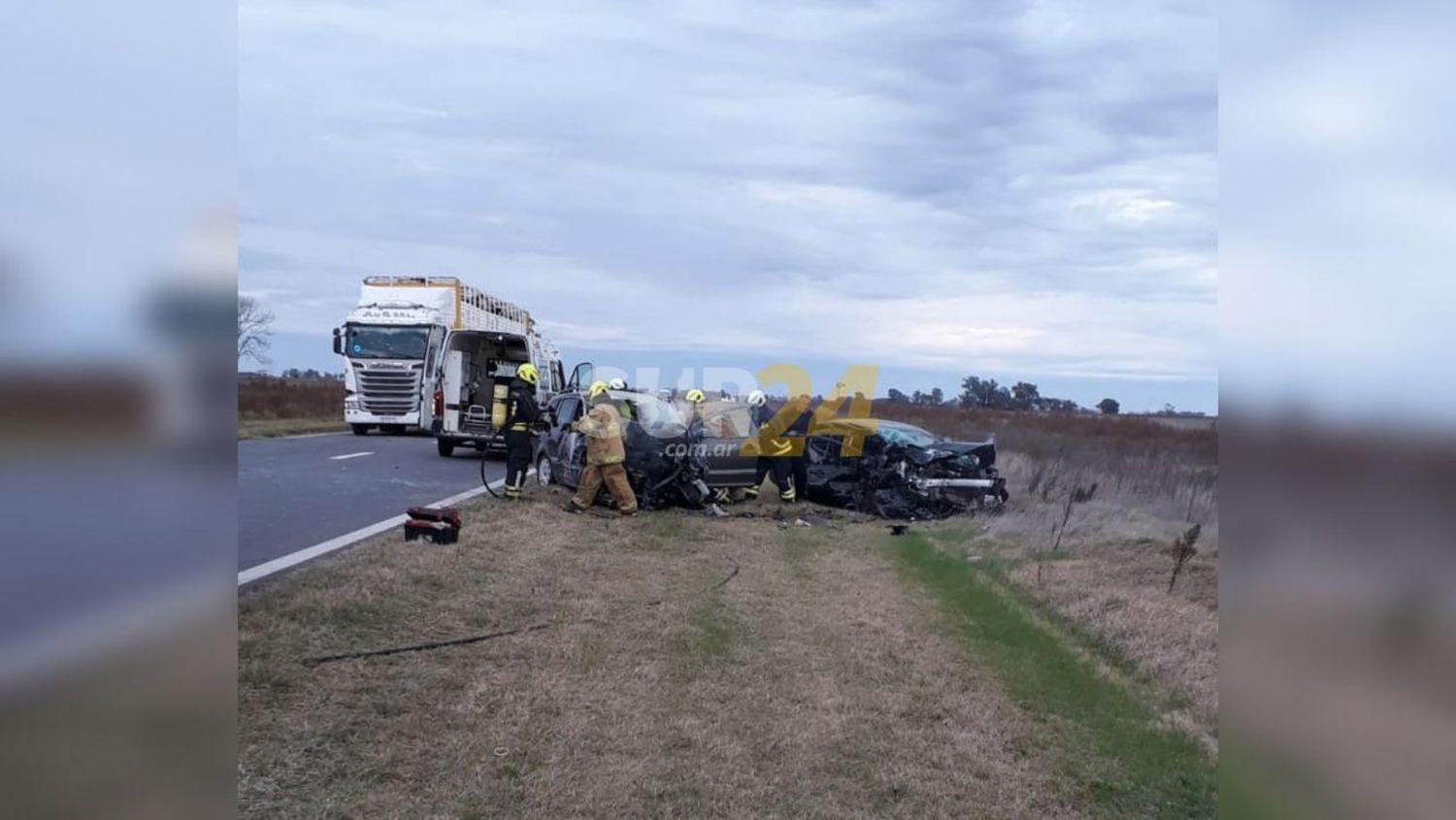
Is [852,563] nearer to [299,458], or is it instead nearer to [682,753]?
[682,753]

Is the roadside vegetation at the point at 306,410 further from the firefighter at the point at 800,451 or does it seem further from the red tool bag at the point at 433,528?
the firefighter at the point at 800,451

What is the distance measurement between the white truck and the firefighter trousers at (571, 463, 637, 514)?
554 cm

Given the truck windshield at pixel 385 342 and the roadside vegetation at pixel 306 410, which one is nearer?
the roadside vegetation at pixel 306 410

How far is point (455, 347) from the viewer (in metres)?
16.3

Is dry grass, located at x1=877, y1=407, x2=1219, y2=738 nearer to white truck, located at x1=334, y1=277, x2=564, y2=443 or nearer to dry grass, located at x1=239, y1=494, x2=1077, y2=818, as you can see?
dry grass, located at x1=239, y1=494, x2=1077, y2=818

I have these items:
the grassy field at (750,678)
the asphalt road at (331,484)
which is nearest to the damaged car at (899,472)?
the grassy field at (750,678)

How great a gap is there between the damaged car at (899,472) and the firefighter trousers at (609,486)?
2590 mm

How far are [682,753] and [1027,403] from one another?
506 cm

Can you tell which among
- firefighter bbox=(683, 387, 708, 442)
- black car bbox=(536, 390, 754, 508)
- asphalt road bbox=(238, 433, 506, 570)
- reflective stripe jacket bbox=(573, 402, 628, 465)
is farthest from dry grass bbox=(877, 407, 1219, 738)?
asphalt road bbox=(238, 433, 506, 570)

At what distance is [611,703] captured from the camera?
4980 millimetres

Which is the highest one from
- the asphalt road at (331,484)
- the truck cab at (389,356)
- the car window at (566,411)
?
the truck cab at (389,356)

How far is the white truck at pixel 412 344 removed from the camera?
17.1 meters

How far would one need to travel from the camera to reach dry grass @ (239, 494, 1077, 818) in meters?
3.96
